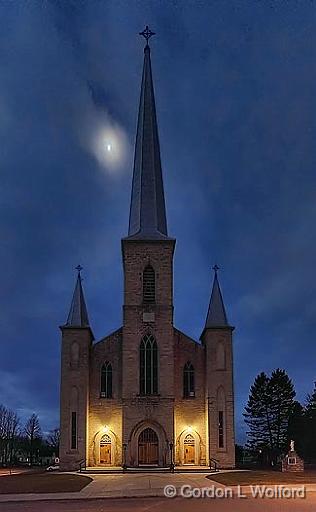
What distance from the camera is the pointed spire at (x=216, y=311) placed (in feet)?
175

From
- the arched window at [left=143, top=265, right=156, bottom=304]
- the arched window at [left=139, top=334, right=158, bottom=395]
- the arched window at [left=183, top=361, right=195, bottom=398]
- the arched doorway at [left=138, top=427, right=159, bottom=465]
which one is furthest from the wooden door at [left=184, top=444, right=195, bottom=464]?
the arched window at [left=143, top=265, right=156, bottom=304]

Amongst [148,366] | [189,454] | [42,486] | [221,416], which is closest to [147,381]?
[148,366]

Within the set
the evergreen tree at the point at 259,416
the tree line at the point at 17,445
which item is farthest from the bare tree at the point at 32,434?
the evergreen tree at the point at 259,416

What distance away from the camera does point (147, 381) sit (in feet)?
170

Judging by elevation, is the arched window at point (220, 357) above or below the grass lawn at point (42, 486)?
above

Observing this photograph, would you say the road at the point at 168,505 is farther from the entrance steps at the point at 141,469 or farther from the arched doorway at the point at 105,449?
the arched doorway at the point at 105,449

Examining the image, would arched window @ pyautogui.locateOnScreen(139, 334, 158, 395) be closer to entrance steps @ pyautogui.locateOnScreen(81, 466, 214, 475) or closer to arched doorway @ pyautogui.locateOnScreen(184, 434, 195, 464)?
arched doorway @ pyautogui.locateOnScreen(184, 434, 195, 464)

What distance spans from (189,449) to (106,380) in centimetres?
829

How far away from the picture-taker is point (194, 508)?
20484 mm

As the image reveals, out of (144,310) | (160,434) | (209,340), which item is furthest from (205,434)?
(144,310)

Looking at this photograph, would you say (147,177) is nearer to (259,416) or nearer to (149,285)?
(149,285)

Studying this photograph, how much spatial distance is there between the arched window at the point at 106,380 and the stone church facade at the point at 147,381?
8 centimetres

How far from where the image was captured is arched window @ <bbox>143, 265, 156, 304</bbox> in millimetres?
53781

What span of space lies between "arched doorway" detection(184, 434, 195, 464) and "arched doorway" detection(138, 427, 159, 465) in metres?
2.34
